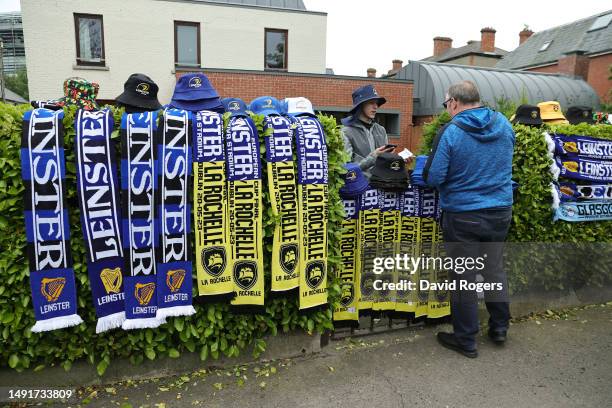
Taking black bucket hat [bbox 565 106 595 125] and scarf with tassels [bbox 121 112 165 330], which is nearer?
scarf with tassels [bbox 121 112 165 330]

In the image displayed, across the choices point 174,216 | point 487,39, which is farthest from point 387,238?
point 487,39

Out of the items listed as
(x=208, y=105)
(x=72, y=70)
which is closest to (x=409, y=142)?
(x=72, y=70)

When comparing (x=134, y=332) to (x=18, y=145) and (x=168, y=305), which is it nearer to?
(x=168, y=305)

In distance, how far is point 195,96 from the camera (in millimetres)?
3922

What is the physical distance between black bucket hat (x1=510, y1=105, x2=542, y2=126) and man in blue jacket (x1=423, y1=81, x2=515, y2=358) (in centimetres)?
133

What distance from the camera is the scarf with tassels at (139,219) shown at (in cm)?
290

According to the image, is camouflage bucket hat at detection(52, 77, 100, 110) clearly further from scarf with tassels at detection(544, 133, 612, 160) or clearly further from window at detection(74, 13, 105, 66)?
window at detection(74, 13, 105, 66)

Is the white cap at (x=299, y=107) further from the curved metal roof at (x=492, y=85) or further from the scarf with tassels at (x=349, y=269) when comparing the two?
the curved metal roof at (x=492, y=85)

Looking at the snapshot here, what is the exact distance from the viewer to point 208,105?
392 cm

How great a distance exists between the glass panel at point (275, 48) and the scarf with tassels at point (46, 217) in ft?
58.6

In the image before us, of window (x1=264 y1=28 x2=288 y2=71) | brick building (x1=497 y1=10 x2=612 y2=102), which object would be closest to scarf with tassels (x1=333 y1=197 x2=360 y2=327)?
window (x1=264 y1=28 x2=288 y2=71)

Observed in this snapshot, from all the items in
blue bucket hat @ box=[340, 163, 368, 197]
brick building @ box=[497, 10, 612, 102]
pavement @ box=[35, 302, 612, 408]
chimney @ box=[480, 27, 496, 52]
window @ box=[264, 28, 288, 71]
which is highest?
chimney @ box=[480, 27, 496, 52]

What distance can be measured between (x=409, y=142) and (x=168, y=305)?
18780mm

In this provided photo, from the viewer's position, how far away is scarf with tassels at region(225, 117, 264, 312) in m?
3.15
